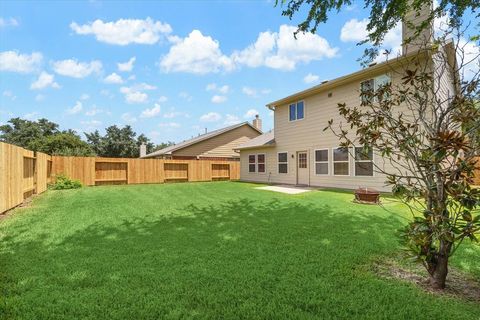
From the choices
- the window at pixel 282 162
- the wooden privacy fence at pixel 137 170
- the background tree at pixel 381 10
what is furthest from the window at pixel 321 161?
the wooden privacy fence at pixel 137 170

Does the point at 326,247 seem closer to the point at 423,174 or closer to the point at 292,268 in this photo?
the point at 292,268

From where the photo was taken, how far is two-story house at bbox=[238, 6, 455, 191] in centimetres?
1167

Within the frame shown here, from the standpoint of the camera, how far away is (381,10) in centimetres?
616

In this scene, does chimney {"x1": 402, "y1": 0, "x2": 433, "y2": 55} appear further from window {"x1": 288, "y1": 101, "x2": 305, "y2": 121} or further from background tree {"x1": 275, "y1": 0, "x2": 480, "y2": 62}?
window {"x1": 288, "y1": 101, "x2": 305, "y2": 121}

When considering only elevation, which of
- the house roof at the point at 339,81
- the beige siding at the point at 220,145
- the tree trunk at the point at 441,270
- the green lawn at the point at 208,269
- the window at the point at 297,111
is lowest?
the green lawn at the point at 208,269

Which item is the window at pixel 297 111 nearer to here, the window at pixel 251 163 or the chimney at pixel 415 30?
the window at pixel 251 163

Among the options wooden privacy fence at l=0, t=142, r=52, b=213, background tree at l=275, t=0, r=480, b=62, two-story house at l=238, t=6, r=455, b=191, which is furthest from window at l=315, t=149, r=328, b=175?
wooden privacy fence at l=0, t=142, r=52, b=213

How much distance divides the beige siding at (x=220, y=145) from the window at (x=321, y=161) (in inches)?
454

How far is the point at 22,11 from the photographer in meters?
8.00

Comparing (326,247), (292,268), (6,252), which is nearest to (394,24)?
(326,247)

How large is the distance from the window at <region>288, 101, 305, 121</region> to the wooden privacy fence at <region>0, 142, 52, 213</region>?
12374mm

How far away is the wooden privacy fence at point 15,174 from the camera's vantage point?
667 centimetres

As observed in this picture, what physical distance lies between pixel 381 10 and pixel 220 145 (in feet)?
65.9

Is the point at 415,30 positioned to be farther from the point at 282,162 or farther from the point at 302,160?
the point at 282,162
